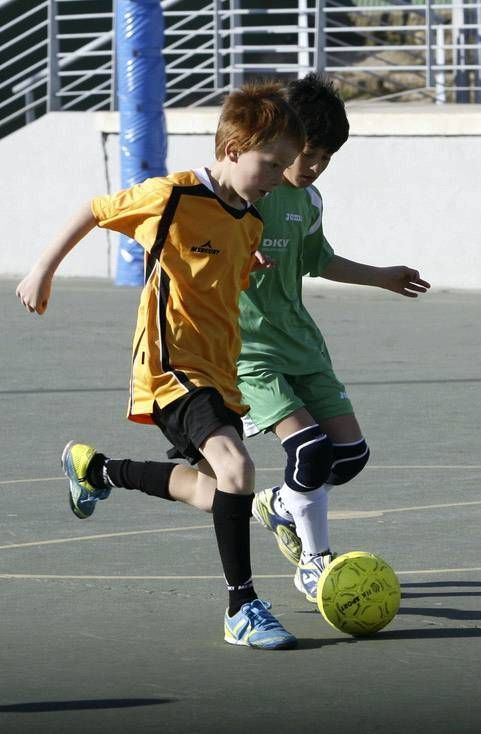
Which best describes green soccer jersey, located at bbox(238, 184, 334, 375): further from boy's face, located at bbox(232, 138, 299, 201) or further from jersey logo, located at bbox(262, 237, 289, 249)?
boy's face, located at bbox(232, 138, 299, 201)

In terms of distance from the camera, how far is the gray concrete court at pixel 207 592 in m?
4.55

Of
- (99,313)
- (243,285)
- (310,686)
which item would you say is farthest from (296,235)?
(99,313)

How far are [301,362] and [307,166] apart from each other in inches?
27.2

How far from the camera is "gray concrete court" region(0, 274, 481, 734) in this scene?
14.9ft

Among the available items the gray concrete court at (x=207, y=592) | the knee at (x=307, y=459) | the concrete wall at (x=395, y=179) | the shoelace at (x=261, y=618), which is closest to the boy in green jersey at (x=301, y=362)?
the knee at (x=307, y=459)

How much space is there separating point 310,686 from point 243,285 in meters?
1.46

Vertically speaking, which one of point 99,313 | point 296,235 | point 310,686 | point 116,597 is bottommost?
point 99,313

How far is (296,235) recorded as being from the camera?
20.6ft

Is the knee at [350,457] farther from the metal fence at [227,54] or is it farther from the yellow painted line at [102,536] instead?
the metal fence at [227,54]

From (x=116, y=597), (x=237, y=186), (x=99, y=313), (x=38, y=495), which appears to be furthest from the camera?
(x=99, y=313)

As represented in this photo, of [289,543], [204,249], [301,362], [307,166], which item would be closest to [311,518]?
[289,543]

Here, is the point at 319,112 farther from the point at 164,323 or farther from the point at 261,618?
the point at 261,618

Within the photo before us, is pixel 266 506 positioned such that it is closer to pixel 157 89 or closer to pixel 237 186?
pixel 237 186

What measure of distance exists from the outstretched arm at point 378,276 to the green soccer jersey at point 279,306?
0.24 meters
